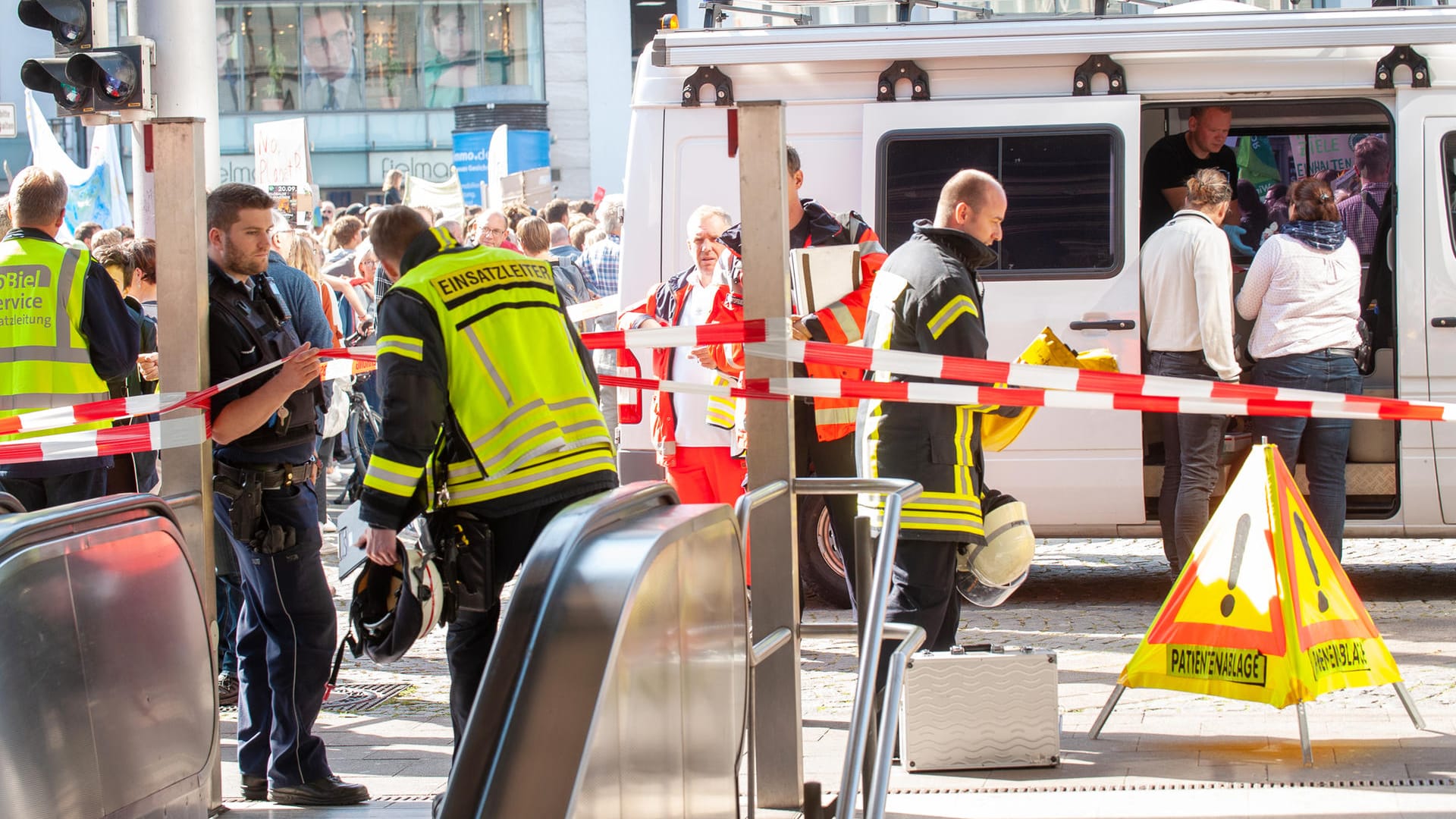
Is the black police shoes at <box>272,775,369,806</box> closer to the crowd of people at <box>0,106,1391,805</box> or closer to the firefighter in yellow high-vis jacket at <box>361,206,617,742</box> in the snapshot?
the crowd of people at <box>0,106,1391,805</box>

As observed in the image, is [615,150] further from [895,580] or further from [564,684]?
[564,684]

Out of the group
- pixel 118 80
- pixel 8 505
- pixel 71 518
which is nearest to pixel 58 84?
pixel 118 80

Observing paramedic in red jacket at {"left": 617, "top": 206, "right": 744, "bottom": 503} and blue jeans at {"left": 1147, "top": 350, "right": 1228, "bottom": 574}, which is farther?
blue jeans at {"left": 1147, "top": 350, "right": 1228, "bottom": 574}

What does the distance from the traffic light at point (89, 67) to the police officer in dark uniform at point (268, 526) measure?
12.1 feet

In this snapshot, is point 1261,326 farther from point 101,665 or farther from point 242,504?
point 101,665

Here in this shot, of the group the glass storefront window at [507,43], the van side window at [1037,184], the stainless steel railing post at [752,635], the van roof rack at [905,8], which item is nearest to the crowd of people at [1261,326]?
the van side window at [1037,184]

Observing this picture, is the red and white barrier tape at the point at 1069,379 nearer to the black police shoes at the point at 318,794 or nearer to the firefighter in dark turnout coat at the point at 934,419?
the firefighter in dark turnout coat at the point at 934,419

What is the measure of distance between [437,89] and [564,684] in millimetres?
36267

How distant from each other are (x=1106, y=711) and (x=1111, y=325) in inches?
102

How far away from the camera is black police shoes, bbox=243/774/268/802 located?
5.01 meters

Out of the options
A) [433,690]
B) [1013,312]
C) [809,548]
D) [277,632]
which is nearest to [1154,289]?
[1013,312]

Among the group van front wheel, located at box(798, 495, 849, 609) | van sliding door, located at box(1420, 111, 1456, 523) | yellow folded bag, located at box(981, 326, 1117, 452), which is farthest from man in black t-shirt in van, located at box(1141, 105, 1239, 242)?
yellow folded bag, located at box(981, 326, 1117, 452)

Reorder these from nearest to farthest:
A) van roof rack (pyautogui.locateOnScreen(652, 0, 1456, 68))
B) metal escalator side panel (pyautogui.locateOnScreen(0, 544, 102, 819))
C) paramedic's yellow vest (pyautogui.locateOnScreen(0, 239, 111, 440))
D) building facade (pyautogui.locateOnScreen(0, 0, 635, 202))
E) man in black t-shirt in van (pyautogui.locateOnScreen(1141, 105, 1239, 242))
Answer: metal escalator side panel (pyautogui.locateOnScreen(0, 544, 102, 819))
paramedic's yellow vest (pyautogui.locateOnScreen(0, 239, 111, 440))
van roof rack (pyautogui.locateOnScreen(652, 0, 1456, 68))
man in black t-shirt in van (pyautogui.locateOnScreen(1141, 105, 1239, 242))
building facade (pyautogui.locateOnScreen(0, 0, 635, 202))

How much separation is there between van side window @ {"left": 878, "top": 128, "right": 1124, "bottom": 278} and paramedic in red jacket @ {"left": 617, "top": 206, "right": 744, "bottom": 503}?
3.25ft
